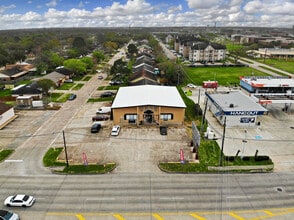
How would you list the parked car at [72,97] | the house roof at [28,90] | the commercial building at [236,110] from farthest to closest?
the parked car at [72,97], the house roof at [28,90], the commercial building at [236,110]

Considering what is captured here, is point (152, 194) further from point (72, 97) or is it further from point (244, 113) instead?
point (72, 97)

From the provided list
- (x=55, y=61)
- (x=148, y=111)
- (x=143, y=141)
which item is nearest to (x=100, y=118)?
(x=148, y=111)

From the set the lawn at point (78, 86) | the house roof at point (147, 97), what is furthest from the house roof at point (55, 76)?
the house roof at point (147, 97)

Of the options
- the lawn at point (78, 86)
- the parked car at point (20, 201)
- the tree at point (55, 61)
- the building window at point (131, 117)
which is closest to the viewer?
the parked car at point (20, 201)

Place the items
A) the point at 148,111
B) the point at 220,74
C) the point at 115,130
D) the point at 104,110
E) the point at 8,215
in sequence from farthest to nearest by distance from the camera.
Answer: the point at 220,74 < the point at 104,110 < the point at 148,111 < the point at 115,130 < the point at 8,215

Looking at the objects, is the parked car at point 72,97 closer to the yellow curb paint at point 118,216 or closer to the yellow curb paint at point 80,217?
the yellow curb paint at point 80,217

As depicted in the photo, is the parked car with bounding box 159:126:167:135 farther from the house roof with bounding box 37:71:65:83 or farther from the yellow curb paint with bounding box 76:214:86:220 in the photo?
the house roof with bounding box 37:71:65:83
